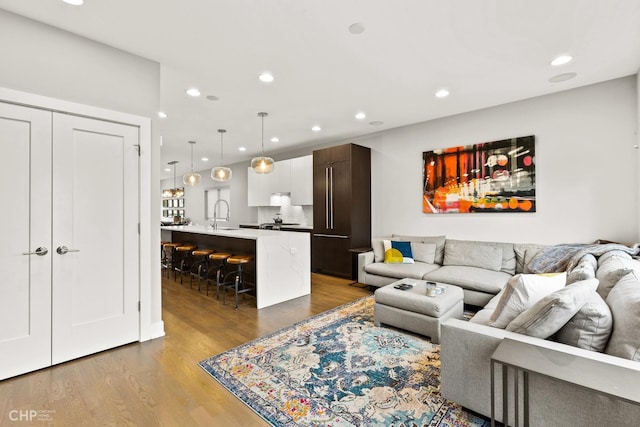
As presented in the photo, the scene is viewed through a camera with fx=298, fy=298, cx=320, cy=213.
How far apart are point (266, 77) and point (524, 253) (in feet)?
13.2

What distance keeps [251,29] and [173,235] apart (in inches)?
203

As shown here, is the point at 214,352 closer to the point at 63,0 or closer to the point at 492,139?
the point at 63,0

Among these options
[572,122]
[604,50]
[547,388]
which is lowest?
[547,388]

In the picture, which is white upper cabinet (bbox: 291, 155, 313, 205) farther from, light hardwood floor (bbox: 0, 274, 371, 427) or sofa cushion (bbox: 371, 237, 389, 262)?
light hardwood floor (bbox: 0, 274, 371, 427)

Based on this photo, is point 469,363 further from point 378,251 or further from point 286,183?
point 286,183

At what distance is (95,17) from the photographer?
2.35m

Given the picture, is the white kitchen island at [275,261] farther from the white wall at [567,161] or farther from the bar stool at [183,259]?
the white wall at [567,161]

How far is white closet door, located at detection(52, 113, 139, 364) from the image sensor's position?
2494 millimetres

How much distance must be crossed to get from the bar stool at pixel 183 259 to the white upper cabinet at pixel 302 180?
247cm

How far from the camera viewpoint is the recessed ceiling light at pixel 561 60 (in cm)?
301

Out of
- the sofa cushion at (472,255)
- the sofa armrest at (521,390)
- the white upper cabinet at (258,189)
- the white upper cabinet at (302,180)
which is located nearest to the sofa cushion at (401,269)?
the sofa cushion at (472,255)

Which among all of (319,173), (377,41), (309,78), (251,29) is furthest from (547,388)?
(319,173)

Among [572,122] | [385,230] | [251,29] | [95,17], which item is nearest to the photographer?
[95,17]

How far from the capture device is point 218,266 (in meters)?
4.75
